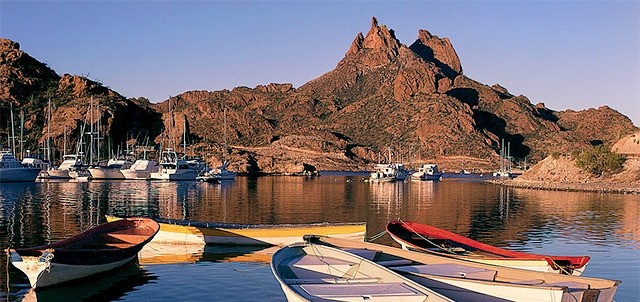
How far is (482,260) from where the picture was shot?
24406 millimetres

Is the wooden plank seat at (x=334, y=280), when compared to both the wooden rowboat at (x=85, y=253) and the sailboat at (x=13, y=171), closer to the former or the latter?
the wooden rowboat at (x=85, y=253)

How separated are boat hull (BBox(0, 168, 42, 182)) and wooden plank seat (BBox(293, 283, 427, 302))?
3394 inches

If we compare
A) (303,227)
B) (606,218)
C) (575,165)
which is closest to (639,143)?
(575,165)

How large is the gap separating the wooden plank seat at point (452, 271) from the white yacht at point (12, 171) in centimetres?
8482

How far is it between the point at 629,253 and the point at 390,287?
68.9ft

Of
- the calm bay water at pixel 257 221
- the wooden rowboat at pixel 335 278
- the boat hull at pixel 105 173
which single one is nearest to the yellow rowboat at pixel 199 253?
the calm bay water at pixel 257 221

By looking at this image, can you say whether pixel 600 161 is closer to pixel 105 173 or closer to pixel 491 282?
pixel 105 173

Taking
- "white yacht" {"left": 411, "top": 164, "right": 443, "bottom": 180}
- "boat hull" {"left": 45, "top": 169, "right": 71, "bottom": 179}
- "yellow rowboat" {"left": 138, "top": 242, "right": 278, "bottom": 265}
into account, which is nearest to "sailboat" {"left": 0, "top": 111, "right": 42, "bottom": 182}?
"boat hull" {"left": 45, "top": 169, "right": 71, "bottom": 179}

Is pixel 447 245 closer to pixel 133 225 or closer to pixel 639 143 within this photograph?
pixel 133 225

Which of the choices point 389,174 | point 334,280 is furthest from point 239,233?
point 389,174

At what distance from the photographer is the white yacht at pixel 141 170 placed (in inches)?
4594

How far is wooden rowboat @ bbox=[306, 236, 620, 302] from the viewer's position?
17656 mm

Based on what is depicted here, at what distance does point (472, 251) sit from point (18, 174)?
84.2 meters

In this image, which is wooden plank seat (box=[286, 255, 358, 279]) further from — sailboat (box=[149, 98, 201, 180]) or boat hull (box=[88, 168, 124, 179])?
boat hull (box=[88, 168, 124, 179])
